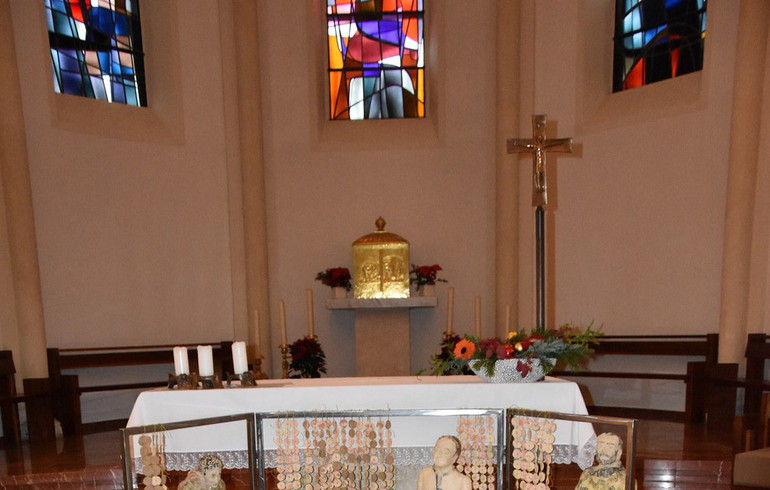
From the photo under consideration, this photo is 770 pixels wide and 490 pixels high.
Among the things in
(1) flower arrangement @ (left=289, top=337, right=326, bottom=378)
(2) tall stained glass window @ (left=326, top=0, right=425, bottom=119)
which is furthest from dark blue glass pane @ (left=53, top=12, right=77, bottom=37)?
(1) flower arrangement @ (left=289, top=337, right=326, bottom=378)

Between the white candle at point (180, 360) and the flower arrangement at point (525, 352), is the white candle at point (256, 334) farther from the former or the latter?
the flower arrangement at point (525, 352)

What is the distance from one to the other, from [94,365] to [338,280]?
8.75 feet

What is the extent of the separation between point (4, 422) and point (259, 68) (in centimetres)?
474

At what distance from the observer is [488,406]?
3.70 meters

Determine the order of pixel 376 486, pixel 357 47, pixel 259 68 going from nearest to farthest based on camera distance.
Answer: pixel 376 486 < pixel 259 68 < pixel 357 47

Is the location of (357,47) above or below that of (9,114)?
above

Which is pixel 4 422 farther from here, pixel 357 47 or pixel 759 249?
pixel 759 249

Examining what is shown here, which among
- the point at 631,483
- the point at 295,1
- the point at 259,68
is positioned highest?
the point at 295,1

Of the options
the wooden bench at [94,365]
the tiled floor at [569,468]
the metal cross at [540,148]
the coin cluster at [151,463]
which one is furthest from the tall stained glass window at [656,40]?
the coin cluster at [151,463]

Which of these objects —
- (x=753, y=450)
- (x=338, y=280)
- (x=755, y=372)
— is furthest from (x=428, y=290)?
(x=753, y=450)

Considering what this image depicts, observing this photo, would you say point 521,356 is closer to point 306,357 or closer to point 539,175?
point 539,175

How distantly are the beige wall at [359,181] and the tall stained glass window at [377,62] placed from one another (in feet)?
1.00

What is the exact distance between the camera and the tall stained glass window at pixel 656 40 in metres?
7.07

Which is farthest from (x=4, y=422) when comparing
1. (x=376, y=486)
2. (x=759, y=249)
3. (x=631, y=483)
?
(x=759, y=249)
